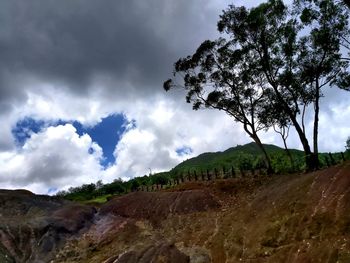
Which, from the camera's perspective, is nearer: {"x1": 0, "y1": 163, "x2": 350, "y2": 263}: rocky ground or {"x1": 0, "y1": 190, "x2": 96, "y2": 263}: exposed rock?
{"x1": 0, "y1": 163, "x2": 350, "y2": 263}: rocky ground

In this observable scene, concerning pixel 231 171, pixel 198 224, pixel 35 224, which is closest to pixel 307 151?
pixel 198 224

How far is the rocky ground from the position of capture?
2153 centimetres

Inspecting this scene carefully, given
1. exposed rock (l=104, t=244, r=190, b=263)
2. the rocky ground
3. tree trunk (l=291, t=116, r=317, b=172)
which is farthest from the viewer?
tree trunk (l=291, t=116, r=317, b=172)

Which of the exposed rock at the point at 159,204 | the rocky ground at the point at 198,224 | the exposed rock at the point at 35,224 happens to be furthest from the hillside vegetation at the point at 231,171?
the exposed rock at the point at 35,224

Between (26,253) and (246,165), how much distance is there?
40.9 metres

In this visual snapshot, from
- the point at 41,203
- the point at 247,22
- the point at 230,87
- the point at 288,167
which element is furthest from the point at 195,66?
the point at 41,203

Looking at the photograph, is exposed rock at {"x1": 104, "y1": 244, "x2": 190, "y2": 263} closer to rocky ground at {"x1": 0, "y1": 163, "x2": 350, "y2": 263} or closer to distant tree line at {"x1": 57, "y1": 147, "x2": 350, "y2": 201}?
rocky ground at {"x1": 0, "y1": 163, "x2": 350, "y2": 263}

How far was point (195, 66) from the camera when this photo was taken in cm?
4588

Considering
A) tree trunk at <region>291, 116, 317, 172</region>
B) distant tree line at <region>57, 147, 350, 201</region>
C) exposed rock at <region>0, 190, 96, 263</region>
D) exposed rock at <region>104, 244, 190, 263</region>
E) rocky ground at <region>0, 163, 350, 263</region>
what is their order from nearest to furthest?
rocky ground at <region>0, 163, 350, 263</region> → exposed rock at <region>104, 244, 190, 263</region> → exposed rock at <region>0, 190, 96, 263</region> → tree trunk at <region>291, 116, 317, 172</region> → distant tree line at <region>57, 147, 350, 201</region>

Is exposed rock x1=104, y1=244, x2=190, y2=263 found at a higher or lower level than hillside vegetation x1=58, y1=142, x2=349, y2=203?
lower

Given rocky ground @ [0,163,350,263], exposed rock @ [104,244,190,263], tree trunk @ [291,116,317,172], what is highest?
tree trunk @ [291,116,317,172]

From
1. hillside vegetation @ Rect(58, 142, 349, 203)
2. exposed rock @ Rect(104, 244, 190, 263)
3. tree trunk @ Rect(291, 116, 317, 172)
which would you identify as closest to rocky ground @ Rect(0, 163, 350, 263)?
exposed rock @ Rect(104, 244, 190, 263)

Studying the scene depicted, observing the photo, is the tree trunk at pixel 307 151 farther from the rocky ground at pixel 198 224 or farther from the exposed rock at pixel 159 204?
the exposed rock at pixel 159 204

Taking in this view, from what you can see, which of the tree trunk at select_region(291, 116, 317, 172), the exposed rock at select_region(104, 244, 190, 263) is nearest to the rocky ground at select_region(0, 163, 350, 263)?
the exposed rock at select_region(104, 244, 190, 263)
